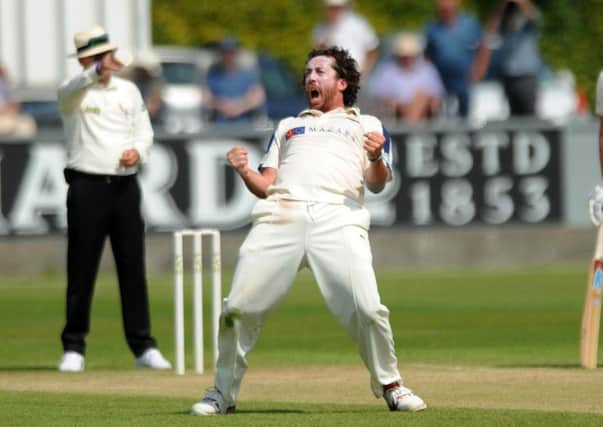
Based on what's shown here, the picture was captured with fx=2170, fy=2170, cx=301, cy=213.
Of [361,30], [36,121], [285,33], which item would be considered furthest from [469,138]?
[285,33]

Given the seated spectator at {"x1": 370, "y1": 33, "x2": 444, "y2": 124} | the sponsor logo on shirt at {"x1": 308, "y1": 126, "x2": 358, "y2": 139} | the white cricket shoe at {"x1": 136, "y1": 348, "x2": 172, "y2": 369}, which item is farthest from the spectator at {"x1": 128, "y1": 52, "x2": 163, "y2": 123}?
the sponsor logo on shirt at {"x1": 308, "y1": 126, "x2": 358, "y2": 139}

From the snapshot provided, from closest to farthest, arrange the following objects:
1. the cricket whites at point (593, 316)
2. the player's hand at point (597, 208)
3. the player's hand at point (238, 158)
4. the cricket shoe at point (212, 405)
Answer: the player's hand at point (238, 158)
the cricket shoe at point (212, 405)
the cricket whites at point (593, 316)
the player's hand at point (597, 208)

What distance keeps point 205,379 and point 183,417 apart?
2.46m

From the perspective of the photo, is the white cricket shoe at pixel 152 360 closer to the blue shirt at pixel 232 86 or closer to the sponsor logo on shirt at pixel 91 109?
the sponsor logo on shirt at pixel 91 109

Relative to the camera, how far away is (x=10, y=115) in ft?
79.9

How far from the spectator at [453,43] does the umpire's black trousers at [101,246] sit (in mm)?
10395

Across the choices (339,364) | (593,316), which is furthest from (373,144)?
(339,364)

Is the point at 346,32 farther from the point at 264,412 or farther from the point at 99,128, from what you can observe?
the point at 264,412

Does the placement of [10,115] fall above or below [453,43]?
below

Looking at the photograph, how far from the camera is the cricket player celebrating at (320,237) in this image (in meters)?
10.3

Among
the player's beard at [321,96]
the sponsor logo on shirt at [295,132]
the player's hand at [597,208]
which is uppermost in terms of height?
the player's beard at [321,96]

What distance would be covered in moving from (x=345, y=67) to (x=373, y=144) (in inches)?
23.2

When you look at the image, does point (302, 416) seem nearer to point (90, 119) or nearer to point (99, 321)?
point (90, 119)

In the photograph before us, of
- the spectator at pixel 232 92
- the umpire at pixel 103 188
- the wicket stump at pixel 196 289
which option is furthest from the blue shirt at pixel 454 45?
the wicket stump at pixel 196 289
